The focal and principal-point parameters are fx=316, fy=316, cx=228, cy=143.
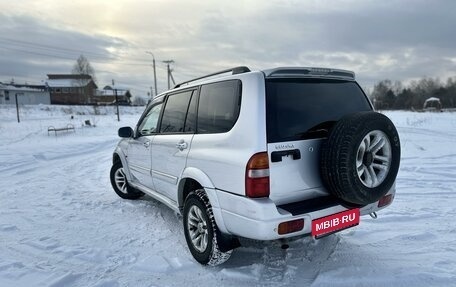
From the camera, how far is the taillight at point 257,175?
2541 millimetres

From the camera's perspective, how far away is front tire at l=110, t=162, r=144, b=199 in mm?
5543

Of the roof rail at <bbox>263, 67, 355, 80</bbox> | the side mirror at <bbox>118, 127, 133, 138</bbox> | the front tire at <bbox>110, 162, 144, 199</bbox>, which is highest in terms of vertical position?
the roof rail at <bbox>263, 67, 355, 80</bbox>

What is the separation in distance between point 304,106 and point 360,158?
662mm

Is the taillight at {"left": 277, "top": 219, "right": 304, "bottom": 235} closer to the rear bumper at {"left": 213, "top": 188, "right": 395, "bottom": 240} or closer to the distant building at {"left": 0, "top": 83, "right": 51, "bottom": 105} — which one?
the rear bumper at {"left": 213, "top": 188, "right": 395, "bottom": 240}

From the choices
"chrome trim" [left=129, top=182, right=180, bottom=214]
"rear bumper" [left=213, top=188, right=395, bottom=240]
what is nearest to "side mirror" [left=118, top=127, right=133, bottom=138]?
"chrome trim" [left=129, top=182, right=180, bottom=214]

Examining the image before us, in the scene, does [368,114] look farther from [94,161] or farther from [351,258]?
[94,161]

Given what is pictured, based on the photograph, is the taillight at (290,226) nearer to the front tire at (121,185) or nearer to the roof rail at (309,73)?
the roof rail at (309,73)

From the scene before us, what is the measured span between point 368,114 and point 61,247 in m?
3.69

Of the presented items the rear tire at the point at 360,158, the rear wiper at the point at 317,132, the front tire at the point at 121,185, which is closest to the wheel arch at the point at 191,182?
the rear wiper at the point at 317,132

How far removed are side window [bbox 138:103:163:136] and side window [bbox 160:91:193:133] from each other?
25 centimetres

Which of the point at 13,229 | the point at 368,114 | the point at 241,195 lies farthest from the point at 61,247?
the point at 368,114

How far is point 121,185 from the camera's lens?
18.6 ft

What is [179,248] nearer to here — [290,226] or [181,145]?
[181,145]

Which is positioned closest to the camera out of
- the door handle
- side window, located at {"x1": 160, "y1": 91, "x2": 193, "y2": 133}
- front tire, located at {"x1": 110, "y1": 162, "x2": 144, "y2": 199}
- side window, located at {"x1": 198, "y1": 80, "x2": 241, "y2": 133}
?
side window, located at {"x1": 198, "y1": 80, "x2": 241, "y2": 133}
